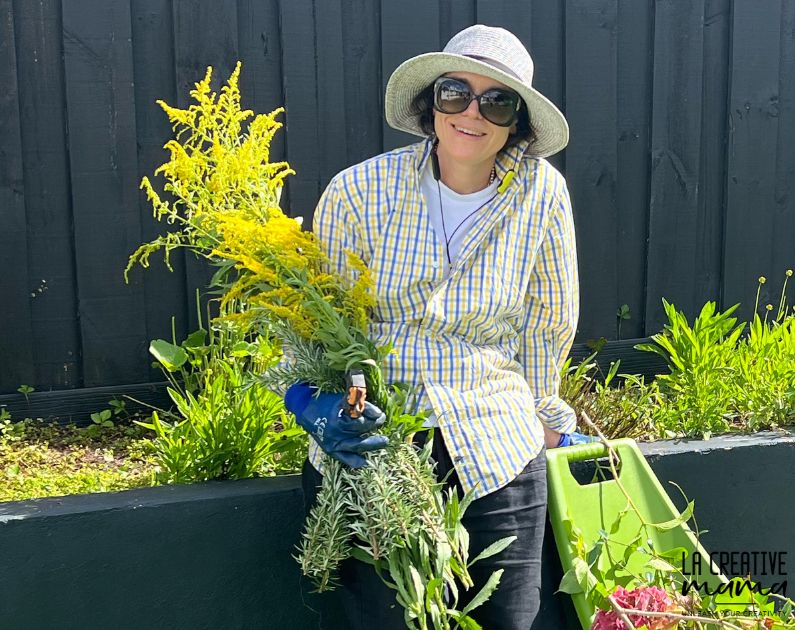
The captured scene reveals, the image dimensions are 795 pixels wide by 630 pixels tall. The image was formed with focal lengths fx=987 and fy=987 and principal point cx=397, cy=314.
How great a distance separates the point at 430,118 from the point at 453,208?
32 cm

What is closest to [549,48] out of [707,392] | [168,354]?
[707,392]

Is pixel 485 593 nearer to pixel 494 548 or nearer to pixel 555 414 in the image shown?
pixel 494 548

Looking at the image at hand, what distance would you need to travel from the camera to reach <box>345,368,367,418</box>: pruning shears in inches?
80.4

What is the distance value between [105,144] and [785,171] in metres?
3.01


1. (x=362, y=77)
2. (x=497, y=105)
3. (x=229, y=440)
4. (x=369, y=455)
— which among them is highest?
(x=362, y=77)

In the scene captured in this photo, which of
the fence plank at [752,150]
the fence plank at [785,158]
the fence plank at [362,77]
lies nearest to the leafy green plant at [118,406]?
the fence plank at [362,77]

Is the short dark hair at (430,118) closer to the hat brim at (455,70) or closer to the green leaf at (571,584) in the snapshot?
the hat brim at (455,70)

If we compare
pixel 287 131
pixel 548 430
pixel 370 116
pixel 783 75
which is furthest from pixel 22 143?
pixel 783 75

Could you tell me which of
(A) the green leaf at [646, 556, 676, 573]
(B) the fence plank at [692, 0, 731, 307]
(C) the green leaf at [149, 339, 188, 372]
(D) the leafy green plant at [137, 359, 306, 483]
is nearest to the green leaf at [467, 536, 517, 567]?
(A) the green leaf at [646, 556, 676, 573]

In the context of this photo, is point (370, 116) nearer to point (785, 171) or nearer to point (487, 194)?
point (487, 194)

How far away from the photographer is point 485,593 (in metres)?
2.15

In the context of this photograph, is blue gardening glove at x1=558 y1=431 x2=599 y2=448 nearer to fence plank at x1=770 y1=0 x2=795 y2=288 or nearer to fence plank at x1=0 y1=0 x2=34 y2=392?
fence plank at x1=0 y1=0 x2=34 y2=392

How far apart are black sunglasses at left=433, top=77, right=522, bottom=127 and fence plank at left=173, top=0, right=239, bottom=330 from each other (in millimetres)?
1492

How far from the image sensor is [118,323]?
3574mm
